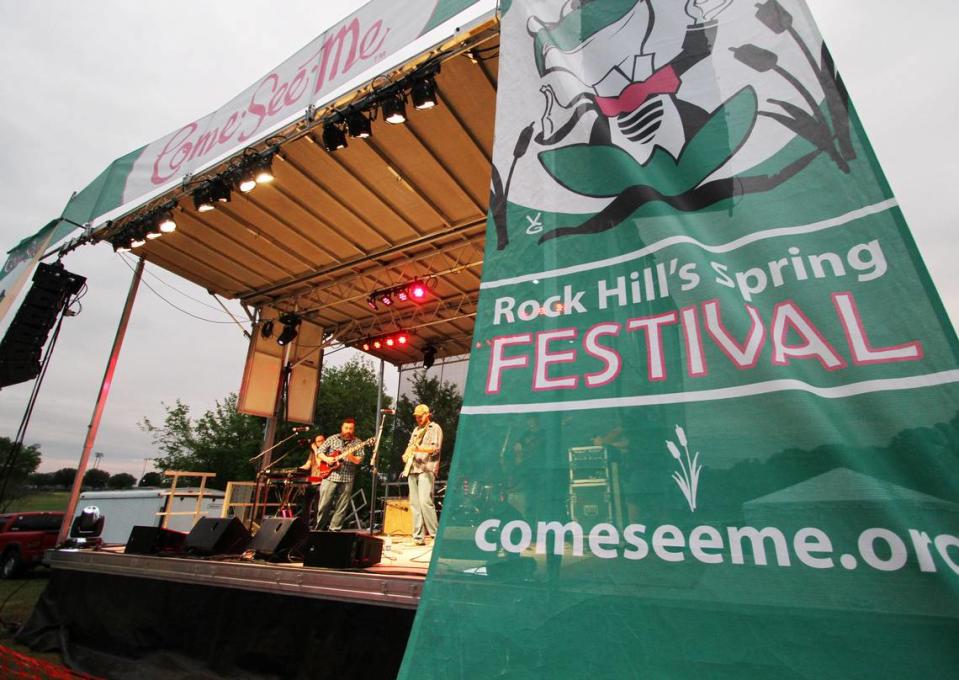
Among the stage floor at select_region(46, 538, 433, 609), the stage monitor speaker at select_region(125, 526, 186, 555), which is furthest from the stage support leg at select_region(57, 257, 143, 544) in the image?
the stage monitor speaker at select_region(125, 526, 186, 555)

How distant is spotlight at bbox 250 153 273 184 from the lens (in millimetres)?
5008

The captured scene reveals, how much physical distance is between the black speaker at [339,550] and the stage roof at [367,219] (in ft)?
12.8

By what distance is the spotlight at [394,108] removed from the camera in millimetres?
4250

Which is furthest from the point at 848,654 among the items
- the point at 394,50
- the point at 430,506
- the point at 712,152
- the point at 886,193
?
the point at 430,506

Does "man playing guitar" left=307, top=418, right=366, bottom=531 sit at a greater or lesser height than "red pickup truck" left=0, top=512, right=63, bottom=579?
greater

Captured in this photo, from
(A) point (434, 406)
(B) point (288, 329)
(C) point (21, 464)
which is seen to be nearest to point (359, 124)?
(B) point (288, 329)

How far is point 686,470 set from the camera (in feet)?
4.00

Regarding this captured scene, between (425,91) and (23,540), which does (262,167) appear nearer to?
(425,91)

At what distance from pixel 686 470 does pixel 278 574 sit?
313cm

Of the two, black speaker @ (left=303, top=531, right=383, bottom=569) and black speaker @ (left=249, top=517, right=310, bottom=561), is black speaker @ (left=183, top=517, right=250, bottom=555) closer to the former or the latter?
black speaker @ (left=249, top=517, right=310, bottom=561)

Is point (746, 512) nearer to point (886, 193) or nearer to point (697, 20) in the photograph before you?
point (886, 193)

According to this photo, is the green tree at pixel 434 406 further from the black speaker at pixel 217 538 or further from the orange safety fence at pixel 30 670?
the orange safety fence at pixel 30 670

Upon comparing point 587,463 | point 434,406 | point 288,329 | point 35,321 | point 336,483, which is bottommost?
point 587,463

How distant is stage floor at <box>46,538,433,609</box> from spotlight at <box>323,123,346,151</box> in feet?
13.4
